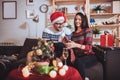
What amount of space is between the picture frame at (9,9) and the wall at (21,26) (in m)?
0.07

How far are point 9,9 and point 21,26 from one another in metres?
0.50

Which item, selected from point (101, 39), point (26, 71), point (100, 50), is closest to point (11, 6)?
point (101, 39)

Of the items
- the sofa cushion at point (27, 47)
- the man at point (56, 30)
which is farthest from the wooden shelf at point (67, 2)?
the man at point (56, 30)

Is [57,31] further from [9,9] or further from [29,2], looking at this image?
[9,9]

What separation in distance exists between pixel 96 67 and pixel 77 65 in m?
0.49

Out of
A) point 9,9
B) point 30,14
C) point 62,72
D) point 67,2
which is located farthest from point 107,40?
point 62,72

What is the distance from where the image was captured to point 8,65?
2.97 meters

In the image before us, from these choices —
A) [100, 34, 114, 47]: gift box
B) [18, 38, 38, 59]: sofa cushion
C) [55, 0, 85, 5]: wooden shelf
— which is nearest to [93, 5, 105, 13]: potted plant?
[55, 0, 85, 5]: wooden shelf

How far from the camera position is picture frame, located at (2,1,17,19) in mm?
5094

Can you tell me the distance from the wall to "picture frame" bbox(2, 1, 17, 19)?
7 centimetres

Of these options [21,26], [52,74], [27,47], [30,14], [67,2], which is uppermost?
[67,2]

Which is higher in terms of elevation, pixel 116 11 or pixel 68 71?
pixel 116 11

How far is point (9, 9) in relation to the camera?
511 cm

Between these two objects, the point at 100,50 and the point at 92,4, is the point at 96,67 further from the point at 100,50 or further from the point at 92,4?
the point at 92,4
